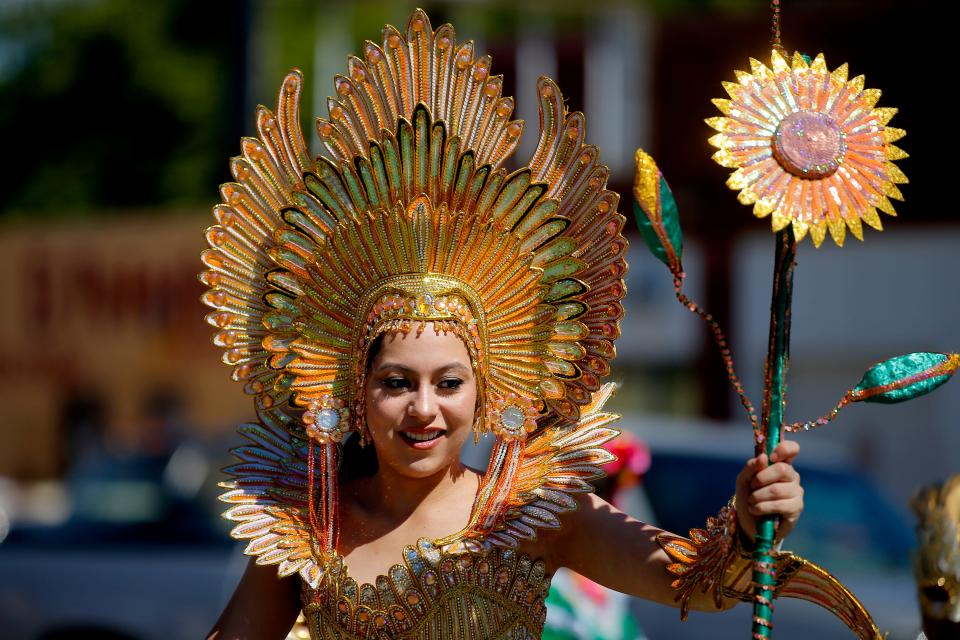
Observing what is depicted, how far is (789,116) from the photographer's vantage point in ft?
7.78

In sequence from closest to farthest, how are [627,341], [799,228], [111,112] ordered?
[799,228]
[627,341]
[111,112]

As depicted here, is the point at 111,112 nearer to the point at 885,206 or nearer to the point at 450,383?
the point at 450,383

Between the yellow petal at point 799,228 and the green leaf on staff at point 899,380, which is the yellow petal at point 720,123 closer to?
the yellow petal at point 799,228

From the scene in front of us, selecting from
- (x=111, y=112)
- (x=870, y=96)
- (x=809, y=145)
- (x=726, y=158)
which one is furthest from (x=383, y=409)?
(x=111, y=112)

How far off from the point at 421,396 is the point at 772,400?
29.1 inches

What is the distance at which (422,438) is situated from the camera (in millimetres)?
2781

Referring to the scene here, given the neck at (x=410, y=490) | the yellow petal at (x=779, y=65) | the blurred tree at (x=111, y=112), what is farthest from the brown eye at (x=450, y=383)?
the blurred tree at (x=111, y=112)

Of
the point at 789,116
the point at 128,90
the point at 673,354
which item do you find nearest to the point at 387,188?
the point at 789,116

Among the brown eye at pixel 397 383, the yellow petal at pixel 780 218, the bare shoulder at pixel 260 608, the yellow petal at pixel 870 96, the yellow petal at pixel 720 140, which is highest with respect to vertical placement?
→ the yellow petal at pixel 870 96

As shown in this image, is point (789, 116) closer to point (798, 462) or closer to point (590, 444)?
point (590, 444)

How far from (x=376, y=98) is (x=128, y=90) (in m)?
30.4

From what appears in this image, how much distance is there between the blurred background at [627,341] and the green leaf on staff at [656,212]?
1967mm

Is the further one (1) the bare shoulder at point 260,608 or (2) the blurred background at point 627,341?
(2) the blurred background at point 627,341

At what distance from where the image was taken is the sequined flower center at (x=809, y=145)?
233cm
